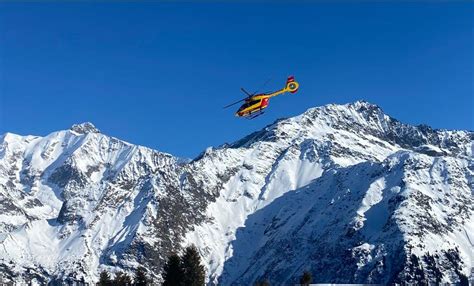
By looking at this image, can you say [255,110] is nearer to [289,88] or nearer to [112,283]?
[289,88]

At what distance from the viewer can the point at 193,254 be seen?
14525 centimetres

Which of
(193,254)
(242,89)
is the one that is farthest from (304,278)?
(242,89)

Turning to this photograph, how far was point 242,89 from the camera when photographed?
6752 inches

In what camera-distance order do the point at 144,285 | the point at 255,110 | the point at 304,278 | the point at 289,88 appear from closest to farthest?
the point at 304,278 → the point at 144,285 → the point at 255,110 → the point at 289,88

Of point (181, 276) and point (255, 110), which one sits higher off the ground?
point (255, 110)

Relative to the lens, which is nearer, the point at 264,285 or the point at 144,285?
the point at 144,285

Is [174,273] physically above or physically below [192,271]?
below

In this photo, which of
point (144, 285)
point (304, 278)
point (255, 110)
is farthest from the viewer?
point (255, 110)

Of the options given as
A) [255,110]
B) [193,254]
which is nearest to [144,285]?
[193,254]

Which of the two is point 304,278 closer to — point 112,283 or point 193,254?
point 193,254

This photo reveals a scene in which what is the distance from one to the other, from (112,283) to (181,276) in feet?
118

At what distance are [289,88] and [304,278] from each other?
5246 centimetres

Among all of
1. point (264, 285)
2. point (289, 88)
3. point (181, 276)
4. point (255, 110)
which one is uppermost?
point (289, 88)

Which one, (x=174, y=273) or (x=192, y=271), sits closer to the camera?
(x=174, y=273)
